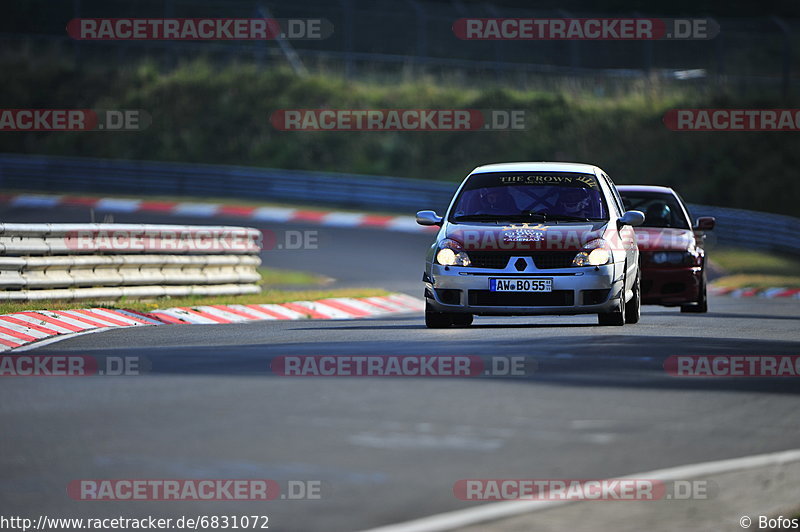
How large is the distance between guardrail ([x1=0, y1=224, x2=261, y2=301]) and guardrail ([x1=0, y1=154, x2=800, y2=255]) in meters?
17.1

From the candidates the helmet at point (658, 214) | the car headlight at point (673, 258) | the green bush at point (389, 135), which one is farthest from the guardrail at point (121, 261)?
the green bush at point (389, 135)

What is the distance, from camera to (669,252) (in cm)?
1817

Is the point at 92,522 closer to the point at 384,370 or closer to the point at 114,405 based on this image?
the point at 114,405

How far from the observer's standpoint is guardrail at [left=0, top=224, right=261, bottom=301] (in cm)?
1628

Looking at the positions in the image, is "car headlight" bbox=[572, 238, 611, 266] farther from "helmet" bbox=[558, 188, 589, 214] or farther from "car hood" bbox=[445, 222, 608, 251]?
"helmet" bbox=[558, 188, 589, 214]

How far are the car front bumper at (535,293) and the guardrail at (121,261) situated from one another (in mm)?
4861

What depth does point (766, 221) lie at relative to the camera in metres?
33.4

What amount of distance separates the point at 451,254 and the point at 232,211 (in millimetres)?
22087

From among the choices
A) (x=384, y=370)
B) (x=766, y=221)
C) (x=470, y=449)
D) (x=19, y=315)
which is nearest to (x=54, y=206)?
(x=766, y=221)

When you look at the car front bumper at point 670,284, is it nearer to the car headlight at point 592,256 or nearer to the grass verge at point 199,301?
the car headlight at point 592,256

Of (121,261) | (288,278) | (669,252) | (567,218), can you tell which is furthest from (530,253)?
(288,278)

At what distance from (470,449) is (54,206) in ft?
99.1

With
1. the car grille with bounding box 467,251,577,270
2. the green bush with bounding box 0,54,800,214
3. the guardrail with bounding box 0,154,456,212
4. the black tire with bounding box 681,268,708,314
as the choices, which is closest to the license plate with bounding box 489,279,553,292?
the car grille with bounding box 467,251,577,270

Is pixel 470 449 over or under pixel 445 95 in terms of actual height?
under
